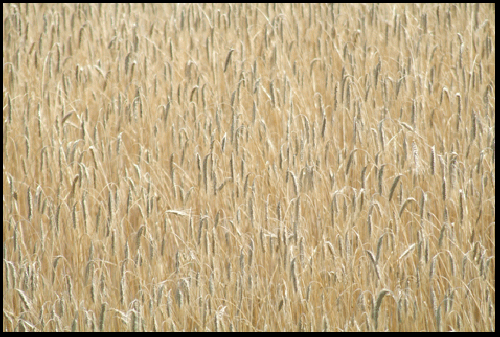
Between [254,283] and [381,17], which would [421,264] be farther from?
[381,17]

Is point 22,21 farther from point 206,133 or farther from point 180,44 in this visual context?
point 206,133

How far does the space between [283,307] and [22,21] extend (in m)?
2.50

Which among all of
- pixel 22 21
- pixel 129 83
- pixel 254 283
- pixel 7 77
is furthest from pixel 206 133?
pixel 22 21

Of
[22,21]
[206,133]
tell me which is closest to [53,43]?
[22,21]

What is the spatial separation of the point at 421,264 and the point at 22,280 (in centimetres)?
119

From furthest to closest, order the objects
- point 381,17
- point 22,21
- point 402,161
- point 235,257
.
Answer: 1. point 22,21
2. point 381,17
3. point 402,161
4. point 235,257

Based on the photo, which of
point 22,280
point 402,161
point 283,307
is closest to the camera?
point 283,307

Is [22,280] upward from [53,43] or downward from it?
downward

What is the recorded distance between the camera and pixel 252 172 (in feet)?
6.15

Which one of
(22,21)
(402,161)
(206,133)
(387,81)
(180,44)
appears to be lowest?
(402,161)

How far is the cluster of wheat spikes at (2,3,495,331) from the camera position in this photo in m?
1.48

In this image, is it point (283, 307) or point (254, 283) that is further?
point (254, 283)

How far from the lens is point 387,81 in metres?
2.21

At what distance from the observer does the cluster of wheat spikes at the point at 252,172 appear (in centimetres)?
148
